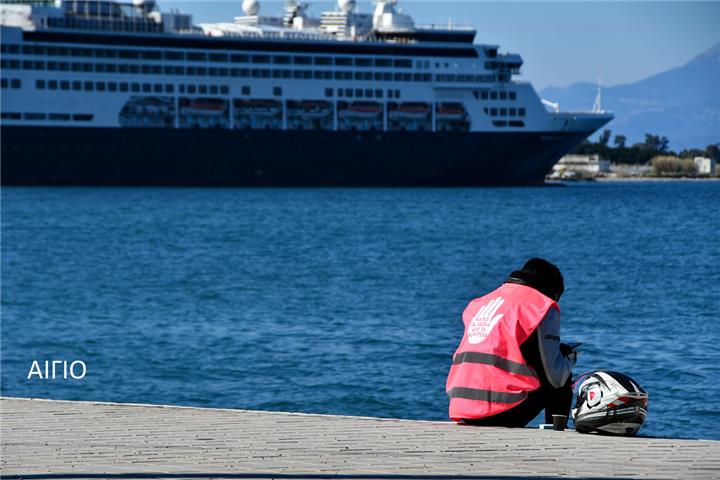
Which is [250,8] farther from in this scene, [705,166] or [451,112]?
[705,166]

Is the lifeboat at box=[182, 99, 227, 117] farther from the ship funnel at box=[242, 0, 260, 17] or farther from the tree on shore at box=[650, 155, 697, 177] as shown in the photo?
the tree on shore at box=[650, 155, 697, 177]

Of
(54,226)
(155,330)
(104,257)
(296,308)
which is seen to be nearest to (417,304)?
(296,308)

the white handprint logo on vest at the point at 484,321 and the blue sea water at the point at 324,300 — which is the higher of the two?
the white handprint logo on vest at the point at 484,321

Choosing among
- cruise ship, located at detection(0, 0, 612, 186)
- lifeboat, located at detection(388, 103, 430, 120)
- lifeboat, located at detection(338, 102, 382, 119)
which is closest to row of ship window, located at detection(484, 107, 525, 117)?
cruise ship, located at detection(0, 0, 612, 186)

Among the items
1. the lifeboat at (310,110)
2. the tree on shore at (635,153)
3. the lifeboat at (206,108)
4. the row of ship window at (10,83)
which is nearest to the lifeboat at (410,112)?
the lifeboat at (310,110)

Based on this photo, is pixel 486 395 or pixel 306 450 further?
pixel 486 395

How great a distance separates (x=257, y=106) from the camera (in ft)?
216

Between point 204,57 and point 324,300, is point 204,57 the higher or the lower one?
the higher one

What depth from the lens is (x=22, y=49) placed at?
211ft

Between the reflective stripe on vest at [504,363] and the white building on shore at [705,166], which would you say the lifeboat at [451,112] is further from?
the white building on shore at [705,166]

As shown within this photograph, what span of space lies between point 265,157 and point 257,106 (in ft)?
12.2

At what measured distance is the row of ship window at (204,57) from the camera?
211 ft

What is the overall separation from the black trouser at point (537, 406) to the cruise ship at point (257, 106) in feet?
185

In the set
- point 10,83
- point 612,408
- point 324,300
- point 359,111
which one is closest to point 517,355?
point 612,408
